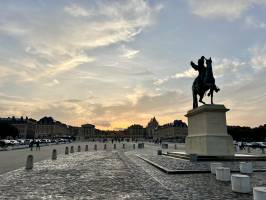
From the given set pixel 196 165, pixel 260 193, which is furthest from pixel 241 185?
pixel 196 165

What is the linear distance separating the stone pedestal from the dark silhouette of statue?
2.27 metres

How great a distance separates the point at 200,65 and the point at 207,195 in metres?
18.5

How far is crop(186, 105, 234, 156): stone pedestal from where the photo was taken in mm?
22469

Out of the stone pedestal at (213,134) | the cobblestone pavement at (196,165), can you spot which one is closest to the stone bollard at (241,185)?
the cobblestone pavement at (196,165)

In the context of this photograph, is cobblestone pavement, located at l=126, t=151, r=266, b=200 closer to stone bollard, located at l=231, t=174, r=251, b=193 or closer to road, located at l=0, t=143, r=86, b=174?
stone bollard, located at l=231, t=174, r=251, b=193

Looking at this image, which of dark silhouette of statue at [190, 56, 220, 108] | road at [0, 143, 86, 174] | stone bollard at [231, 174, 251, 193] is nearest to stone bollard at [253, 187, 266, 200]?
stone bollard at [231, 174, 251, 193]

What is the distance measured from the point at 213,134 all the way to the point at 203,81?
534 cm

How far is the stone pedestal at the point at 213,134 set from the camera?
73.7 ft

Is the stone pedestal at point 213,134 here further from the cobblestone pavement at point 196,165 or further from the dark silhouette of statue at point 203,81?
the dark silhouette of statue at point 203,81

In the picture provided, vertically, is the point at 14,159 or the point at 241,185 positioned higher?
→ the point at 14,159

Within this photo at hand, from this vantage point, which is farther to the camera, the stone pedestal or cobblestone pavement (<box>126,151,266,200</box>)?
the stone pedestal

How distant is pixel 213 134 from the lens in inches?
894

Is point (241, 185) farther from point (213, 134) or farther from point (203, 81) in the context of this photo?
point (203, 81)

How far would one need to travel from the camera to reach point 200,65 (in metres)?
27.0
